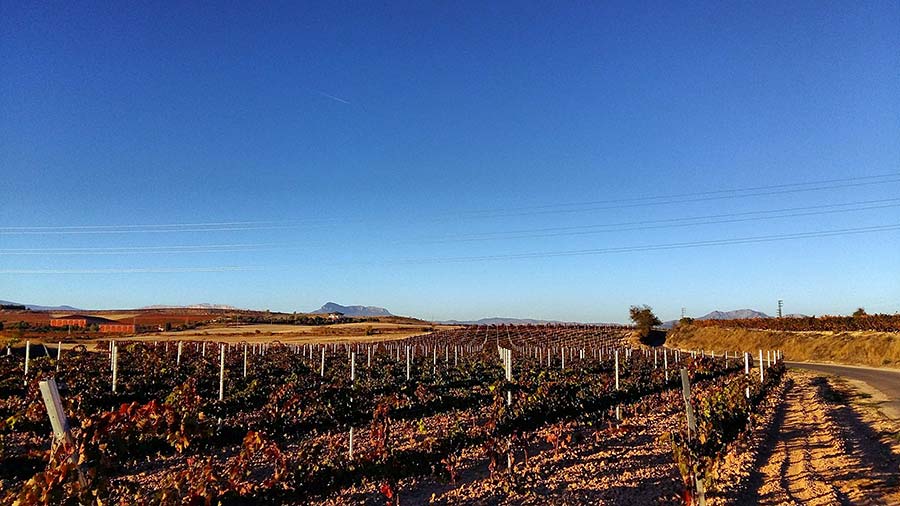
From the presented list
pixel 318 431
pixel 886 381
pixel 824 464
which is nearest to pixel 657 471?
pixel 824 464

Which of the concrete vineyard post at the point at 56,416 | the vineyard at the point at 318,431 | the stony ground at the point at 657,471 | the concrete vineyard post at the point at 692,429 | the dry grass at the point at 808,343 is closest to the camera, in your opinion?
the concrete vineyard post at the point at 56,416

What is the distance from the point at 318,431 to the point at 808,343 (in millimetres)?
42667

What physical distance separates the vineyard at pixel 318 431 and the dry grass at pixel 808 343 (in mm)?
20810

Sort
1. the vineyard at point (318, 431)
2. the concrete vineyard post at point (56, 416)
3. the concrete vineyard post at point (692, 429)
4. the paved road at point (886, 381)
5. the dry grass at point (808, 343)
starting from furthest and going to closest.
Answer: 1. the dry grass at point (808, 343)
2. the paved road at point (886, 381)
3. the concrete vineyard post at point (692, 429)
4. the vineyard at point (318, 431)
5. the concrete vineyard post at point (56, 416)

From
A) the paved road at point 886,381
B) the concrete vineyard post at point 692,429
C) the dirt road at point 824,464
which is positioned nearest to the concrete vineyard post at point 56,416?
the concrete vineyard post at point 692,429

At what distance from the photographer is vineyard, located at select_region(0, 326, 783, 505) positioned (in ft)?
14.6

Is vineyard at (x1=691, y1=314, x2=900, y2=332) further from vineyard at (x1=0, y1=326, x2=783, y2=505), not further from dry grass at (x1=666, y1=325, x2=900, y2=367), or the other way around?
vineyard at (x1=0, y1=326, x2=783, y2=505)

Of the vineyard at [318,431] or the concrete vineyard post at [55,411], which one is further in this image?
the vineyard at [318,431]

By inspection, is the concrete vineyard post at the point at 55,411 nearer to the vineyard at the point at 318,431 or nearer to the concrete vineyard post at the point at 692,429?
the vineyard at the point at 318,431

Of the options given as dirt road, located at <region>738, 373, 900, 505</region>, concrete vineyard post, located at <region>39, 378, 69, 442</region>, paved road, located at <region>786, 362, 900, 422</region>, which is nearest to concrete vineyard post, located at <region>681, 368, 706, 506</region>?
dirt road, located at <region>738, 373, 900, 505</region>

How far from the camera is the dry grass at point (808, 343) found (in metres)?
34.1

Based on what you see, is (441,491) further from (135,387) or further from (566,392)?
(135,387)

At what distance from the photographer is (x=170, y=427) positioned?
16.8 feet

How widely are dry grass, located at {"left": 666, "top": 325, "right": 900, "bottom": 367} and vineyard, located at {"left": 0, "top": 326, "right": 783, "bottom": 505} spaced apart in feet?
68.3
